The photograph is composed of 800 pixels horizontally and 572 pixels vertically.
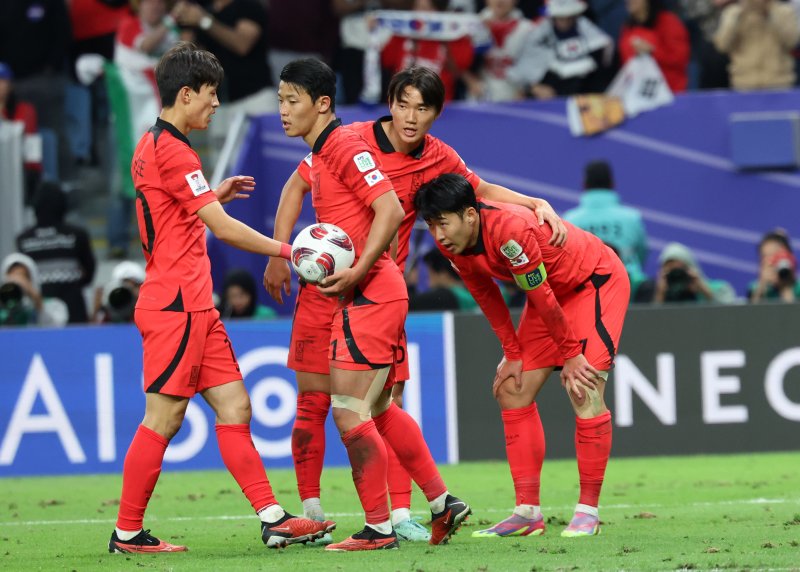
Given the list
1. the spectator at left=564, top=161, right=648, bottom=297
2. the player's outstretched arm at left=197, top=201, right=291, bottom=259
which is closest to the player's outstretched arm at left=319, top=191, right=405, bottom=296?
the player's outstretched arm at left=197, top=201, right=291, bottom=259

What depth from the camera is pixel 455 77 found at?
46.2ft

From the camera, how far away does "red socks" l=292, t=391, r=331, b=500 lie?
7191mm

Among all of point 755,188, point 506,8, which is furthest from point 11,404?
point 755,188

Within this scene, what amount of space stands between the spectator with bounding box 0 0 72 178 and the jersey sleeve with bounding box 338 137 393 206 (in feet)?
28.1

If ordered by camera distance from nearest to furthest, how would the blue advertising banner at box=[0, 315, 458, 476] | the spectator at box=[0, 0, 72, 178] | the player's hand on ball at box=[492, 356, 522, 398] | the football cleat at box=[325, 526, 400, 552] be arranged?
the football cleat at box=[325, 526, 400, 552], the player's hand on ball at box=[492, 356, 522, 398], the blue advertising banner at box=[0, 315, 458, 476], the spectator at box=[0, 0, 72, 178]

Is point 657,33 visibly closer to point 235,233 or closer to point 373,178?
point 373,178

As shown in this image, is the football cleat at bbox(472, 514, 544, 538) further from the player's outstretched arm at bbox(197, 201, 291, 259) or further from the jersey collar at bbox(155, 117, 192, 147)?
the jersey collar at bbox(155, 117, 192, 147)

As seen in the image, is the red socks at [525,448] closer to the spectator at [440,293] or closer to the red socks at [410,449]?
the red socks at [410,449]

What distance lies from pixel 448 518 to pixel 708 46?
8596mm

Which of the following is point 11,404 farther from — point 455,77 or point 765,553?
point 765,553

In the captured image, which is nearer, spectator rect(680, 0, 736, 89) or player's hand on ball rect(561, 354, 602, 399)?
player's hand on ball rect(561, 354, 602, 399)

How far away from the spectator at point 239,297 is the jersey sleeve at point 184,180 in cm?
520

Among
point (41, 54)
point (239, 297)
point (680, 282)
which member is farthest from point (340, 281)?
point (41, 54)

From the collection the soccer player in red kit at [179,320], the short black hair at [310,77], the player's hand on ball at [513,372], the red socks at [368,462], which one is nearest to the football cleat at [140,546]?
the soccer player in red kit at [179,320]
